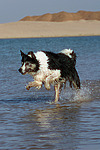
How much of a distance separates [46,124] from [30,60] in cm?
224

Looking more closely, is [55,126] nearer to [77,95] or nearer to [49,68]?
[49,68]

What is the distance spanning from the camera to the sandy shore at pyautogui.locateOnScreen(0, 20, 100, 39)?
7706 centimetres

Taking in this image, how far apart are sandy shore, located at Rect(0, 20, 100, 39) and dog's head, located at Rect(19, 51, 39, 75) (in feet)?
218

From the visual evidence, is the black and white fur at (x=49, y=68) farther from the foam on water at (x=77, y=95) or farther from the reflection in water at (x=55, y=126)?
the reflection in water at (x=55, y=126)

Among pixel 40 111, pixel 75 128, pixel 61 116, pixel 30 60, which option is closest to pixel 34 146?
pixel 75 128

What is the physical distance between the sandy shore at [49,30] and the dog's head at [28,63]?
6656 centimetres

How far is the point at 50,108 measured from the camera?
9.14 m

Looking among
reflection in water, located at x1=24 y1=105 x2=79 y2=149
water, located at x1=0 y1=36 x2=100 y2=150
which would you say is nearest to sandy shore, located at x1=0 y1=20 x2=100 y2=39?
water, located at x1=0 y1=36 x2=100 y2=150

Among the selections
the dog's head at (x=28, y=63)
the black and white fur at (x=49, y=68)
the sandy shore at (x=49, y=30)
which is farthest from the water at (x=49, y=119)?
the sandy shore at (x=49, y=30)

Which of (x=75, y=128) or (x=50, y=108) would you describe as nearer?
(x=75, y=128)

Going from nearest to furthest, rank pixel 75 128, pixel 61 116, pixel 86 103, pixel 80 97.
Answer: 1. pixel 75 128
2. pixel 61 116
3. pixel 86 103
4. pixel 80 97

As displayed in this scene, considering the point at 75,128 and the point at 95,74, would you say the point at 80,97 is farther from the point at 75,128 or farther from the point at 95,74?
the point at 95,74

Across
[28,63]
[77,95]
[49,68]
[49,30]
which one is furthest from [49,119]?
[49,30]

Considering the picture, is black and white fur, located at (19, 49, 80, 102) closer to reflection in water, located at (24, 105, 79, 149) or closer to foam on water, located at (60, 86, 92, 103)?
foam on water, located at (60, 86, 92, 103)
